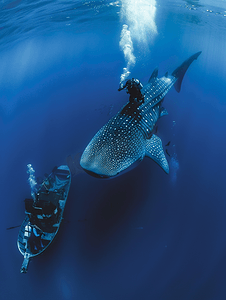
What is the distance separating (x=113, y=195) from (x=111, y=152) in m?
2.37

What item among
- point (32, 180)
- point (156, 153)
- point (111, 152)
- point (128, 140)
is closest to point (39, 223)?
point (32, 180)

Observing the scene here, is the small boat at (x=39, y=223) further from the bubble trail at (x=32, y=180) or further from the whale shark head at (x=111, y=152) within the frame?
the whale shark head at (x=111, y=152)

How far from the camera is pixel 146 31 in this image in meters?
25.1

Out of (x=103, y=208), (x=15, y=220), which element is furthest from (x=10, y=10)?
(x=103, y=208)

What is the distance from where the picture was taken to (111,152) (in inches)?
146

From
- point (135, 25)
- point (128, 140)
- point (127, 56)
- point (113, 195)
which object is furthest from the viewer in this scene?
point (135, 25)

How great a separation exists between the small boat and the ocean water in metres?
0.27

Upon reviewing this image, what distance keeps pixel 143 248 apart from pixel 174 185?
7.80 ft

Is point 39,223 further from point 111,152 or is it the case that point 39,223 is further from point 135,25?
point 135,25

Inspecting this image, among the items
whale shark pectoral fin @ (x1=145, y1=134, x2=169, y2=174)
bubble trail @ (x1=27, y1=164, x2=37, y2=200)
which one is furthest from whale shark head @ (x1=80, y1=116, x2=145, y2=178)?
bubble trail @ (x1=27, y1=164, x2=37, y2=200)

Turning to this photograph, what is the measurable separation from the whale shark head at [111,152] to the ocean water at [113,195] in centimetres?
206

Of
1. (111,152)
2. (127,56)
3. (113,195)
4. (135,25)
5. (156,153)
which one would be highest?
(135,25)

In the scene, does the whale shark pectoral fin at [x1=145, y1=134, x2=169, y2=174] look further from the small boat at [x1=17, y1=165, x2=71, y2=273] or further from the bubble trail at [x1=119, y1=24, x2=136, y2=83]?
the bubble trail at [x1=119, y1=24, x2=136, y2=83]

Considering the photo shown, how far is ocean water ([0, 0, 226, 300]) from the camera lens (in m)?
4.25
